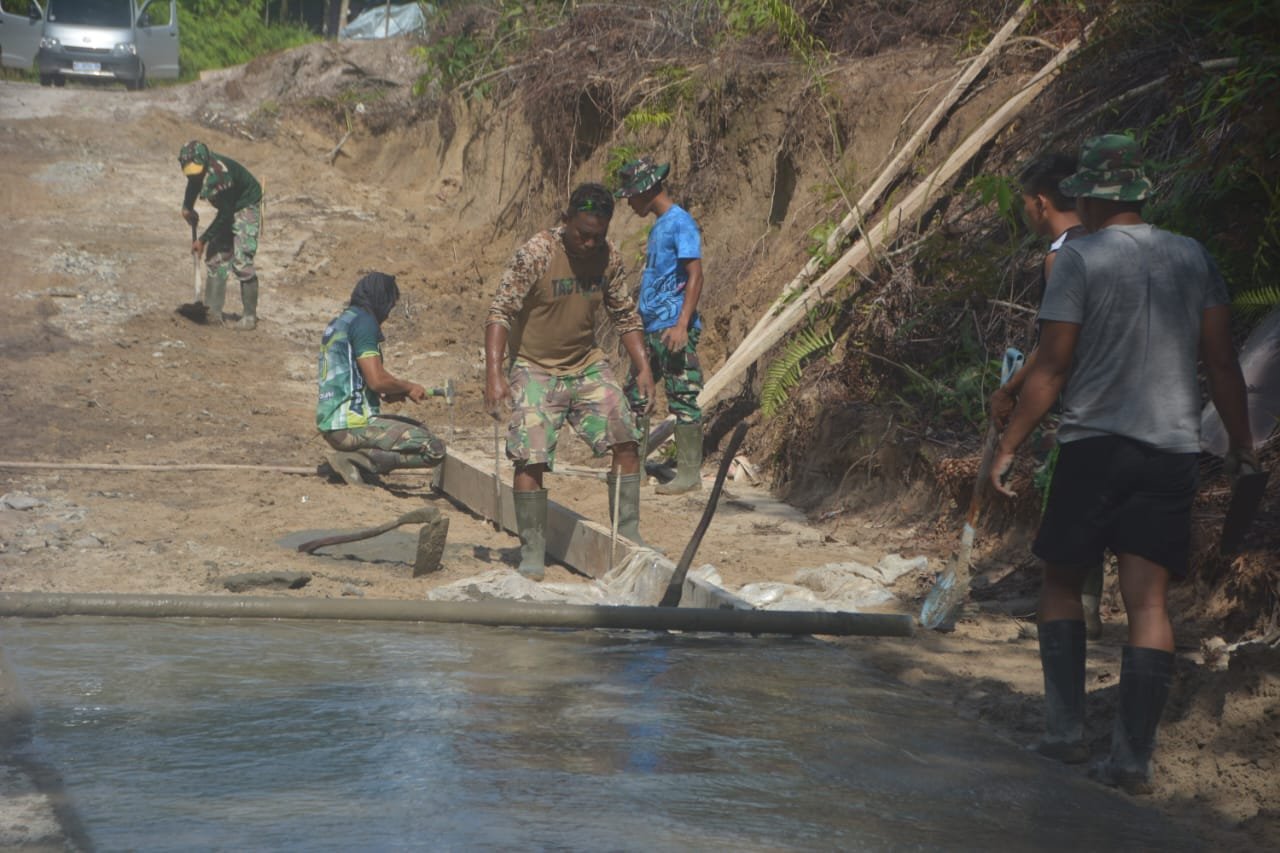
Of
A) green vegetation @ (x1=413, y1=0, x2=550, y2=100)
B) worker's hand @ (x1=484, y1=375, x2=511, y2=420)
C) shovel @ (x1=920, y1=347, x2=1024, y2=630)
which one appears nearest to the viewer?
shovel @ (x1=920, y1=347, x2=1024, y2=630)

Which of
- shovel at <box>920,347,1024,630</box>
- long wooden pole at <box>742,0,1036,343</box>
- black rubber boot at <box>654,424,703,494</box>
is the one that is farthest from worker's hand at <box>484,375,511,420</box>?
long wooden pole at <box>742,0,1036,343</box>

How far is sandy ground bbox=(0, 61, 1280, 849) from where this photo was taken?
184 inches

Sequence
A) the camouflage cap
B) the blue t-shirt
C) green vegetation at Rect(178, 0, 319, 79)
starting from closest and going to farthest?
the camouflage cap < the blue t-shirt < green vegetation at Rect(178, 0, 319, 79)

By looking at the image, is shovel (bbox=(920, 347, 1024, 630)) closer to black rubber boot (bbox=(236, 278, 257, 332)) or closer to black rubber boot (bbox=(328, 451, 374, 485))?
black rubber boot (bbox=(328, 451, 374, 485))

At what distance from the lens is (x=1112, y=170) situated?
4309 mm

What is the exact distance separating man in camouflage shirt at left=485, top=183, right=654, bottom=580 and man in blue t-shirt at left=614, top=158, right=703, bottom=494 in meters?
1.88

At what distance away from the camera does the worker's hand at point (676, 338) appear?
939 cm

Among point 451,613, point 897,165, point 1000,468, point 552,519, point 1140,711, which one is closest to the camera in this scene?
point 1140,711

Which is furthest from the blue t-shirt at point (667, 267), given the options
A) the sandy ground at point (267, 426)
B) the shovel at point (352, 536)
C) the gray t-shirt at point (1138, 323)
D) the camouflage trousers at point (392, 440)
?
the gray t-shirt at point (1138, 323)

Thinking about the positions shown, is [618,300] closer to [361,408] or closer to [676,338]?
[676,338]

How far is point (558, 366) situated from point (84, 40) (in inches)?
917

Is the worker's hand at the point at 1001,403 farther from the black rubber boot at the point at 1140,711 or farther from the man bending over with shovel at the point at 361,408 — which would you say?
the man bending over with shovel at the point at 361,408

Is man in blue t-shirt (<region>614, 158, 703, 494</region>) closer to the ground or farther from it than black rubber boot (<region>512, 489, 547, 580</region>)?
farther from it

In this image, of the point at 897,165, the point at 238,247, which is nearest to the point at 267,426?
the point at 238,247
